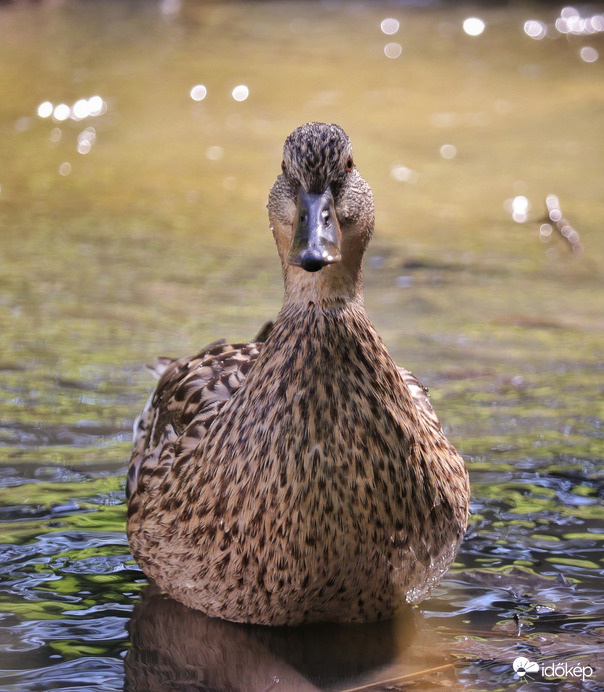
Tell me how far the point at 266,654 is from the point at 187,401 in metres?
1.10

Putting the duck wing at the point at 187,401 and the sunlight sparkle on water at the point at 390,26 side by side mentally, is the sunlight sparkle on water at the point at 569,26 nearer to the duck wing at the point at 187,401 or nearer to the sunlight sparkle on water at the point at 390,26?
the sunlight sparkle on water at the point at 390,26

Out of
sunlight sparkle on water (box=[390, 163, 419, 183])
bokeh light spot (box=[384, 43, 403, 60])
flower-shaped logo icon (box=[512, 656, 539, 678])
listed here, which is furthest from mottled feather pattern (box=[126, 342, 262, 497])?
bokeh light spot (box=[384, 43, 403, 60])

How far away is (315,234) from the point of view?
3.58 metres

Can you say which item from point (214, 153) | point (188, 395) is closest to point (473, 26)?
point (214, 153)

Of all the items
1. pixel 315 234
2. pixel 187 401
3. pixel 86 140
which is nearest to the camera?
pixel 315 234

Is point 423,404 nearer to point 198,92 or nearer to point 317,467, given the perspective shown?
point 317,467

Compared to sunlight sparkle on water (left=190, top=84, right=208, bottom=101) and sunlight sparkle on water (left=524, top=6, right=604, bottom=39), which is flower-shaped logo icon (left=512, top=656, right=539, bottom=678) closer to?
sunlight sparkle on water (left=190, top=84, right=208, bottom=101)

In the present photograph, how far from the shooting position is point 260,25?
50.3 ft

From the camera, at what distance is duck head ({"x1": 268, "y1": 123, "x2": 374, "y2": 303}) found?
368 cm

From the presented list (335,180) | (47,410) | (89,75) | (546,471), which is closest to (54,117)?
(89,75)

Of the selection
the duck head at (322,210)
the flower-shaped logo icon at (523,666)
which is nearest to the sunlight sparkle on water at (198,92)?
the duck head at (322,210)

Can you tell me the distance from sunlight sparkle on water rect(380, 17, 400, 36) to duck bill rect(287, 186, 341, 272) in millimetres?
11989

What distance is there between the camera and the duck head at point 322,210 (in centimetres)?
368

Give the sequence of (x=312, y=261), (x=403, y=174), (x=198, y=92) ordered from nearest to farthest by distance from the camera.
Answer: (x=312, y=261)
(x=403, y=174)
(x=198, y=92)
